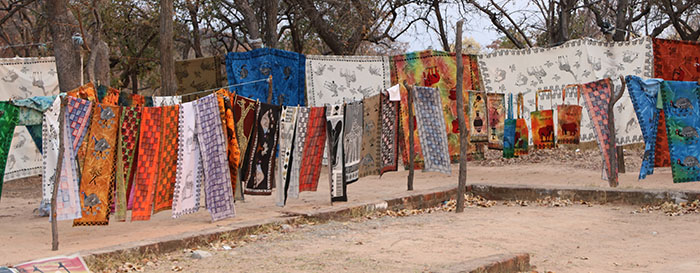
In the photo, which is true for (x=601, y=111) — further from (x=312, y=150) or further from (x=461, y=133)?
(x=312, y=150)

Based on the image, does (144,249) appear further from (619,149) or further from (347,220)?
(619,149)

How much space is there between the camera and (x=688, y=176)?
774cm

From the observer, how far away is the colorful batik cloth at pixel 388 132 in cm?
864

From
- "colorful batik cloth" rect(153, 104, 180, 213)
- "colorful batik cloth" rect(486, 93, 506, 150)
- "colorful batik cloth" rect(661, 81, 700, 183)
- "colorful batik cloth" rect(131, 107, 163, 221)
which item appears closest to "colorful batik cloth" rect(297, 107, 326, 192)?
"colorful batik cloth" rect(153, 104, 180, 213)

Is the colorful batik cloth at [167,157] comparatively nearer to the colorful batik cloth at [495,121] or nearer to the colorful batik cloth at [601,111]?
the colorful batik cloth at [601,111]

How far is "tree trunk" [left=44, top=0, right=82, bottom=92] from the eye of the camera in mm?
8883

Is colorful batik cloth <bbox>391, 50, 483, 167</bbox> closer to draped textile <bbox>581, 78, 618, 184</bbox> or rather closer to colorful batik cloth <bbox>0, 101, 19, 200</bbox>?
draped textile <bbox>581, 78, 618, 184</bbox>

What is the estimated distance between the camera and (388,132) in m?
8.69

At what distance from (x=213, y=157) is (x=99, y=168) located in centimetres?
109

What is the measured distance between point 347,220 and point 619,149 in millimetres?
4740

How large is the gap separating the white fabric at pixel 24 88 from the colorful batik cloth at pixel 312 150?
11.1ft

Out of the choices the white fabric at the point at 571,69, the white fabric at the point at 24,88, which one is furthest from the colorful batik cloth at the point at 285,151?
the white fabric at the point at 571,69

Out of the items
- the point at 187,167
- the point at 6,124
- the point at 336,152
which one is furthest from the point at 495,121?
the point at 6,124

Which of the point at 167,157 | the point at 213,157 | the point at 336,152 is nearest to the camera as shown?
the point at 167,157
